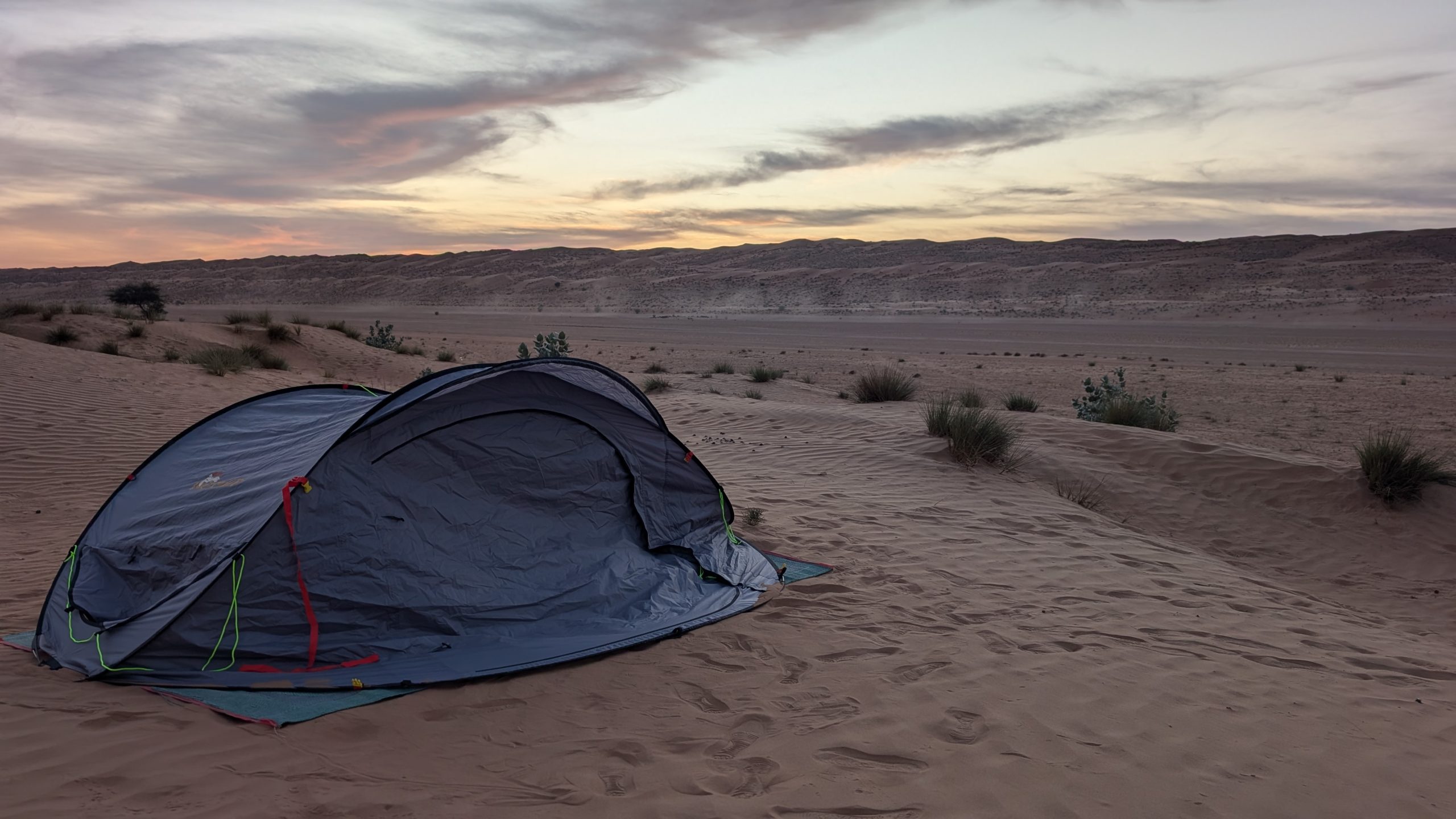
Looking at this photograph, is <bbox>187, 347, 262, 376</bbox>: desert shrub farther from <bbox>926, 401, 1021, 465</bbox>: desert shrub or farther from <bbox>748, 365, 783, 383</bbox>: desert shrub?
<bbox>926, 401, 1021, 465</bbox>: desert shrub

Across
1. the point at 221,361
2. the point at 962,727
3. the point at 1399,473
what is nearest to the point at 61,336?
the point at 221,361

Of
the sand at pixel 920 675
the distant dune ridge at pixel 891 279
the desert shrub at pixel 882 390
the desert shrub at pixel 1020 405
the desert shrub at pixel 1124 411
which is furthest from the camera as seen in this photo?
the distant dune ridge at pixel 891 279

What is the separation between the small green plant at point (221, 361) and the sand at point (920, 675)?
274cm

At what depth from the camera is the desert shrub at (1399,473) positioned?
10438 mm

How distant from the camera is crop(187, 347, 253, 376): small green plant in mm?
16609

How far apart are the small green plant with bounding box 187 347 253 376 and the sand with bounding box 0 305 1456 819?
8.98 ft

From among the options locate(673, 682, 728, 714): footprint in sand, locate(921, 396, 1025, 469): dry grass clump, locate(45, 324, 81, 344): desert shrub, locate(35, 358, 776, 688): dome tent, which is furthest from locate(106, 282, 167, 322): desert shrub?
locate(673, 682, 728, 714): footprint in sand

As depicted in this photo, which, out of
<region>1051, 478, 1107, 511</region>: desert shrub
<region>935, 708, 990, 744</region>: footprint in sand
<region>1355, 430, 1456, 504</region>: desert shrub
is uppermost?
<region>1355, 430, 1456, 504</region>: desert shrub

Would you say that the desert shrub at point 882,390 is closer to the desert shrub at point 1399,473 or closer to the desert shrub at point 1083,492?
the desert shrub at point 1083,492

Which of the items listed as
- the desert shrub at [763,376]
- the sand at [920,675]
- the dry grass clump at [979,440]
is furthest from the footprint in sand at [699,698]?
the desert shrub at [763,376]

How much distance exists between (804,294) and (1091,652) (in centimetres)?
7058

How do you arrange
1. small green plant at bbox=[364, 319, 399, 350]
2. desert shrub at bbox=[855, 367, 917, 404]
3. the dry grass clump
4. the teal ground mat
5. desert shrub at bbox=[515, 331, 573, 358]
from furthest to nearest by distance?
small green plant at bbox=[364, 319, 399, 350]
desert shrub at bbox=[515, 331, 573, 358]
desert shrub at bbox=[855, 367, 917, 404]
the dry grass clump
the teal ground mat

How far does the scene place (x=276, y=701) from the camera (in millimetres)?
4617

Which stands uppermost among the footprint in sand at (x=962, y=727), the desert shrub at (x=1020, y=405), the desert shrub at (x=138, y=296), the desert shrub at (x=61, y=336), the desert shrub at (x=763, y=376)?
the desert shrub at (x=138, y=296)
